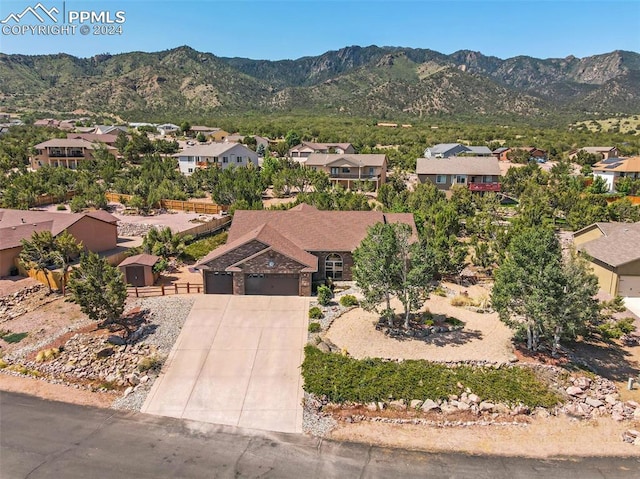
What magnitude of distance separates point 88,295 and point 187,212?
109 feet

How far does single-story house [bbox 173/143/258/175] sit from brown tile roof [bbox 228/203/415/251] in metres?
45.4

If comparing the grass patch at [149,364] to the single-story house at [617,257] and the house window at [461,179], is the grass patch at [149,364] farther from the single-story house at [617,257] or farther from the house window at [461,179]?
the house window at [461,179]

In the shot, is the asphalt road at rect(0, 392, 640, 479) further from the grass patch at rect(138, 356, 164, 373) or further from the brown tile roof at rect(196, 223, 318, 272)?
the brown tile roof at rect(196, 223, 318, 272)

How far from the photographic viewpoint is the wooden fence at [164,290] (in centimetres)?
3155

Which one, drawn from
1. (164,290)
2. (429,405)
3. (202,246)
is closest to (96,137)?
(202,246)

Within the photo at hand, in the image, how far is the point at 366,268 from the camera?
26781 millimetres

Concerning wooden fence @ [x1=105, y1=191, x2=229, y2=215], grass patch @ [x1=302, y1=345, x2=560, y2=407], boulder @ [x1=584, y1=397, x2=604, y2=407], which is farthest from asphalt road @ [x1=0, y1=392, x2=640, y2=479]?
wooden fence @ [x1=105, y1=191, x2=229, y2=215]

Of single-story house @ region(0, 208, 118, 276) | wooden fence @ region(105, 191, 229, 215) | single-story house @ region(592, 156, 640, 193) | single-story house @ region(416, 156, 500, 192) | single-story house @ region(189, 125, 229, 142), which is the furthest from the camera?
single-story house @ region(189, 125, 229, 142)

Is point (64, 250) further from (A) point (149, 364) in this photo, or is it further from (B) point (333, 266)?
(B) point (333, 266)

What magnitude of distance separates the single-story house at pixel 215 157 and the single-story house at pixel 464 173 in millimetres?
31730

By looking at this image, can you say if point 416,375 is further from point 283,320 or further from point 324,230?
point 324,230

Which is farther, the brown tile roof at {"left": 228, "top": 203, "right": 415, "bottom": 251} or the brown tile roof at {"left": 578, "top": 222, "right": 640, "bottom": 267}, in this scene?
the brown tile roof at {"left": 228, "top": 203, "right": 415, "bottom": 251}

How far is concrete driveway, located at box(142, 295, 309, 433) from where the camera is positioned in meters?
20.4

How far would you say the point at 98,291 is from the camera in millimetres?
25781
